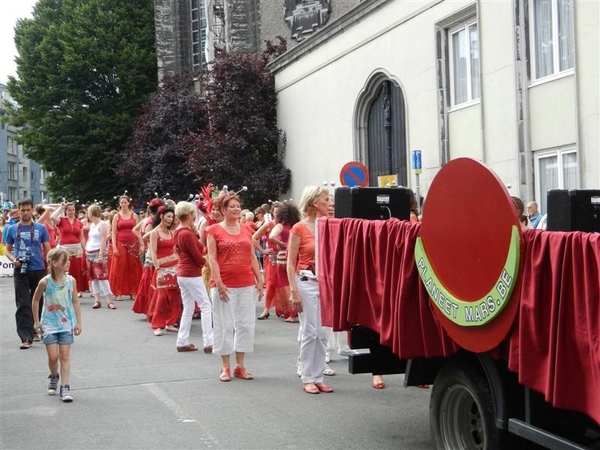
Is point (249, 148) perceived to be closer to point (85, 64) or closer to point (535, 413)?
point (85, 64)

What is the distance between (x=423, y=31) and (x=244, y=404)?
13.2 meters

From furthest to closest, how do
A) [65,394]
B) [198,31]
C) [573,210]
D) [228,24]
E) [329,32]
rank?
[198,31] < [228,24] < [329,32] < [65,394] < [573,210]

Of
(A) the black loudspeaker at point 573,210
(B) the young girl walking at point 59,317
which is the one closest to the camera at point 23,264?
(B) the young girl walking at point 59,317

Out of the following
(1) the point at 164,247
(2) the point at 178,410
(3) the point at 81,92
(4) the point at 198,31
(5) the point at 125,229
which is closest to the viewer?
(2) the point at 178,410

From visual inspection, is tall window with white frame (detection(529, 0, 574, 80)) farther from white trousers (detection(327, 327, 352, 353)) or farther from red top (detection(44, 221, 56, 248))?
red top (detection(44, 221, 56, 248))

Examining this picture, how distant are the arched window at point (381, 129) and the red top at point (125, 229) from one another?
6818 millimetres

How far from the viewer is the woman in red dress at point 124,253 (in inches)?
704

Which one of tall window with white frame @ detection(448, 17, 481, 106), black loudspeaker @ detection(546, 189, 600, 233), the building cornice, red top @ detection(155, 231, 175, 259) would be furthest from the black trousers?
the building cornice

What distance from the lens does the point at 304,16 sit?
3200cm

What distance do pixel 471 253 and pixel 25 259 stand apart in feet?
28.2

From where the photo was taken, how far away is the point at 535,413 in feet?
16.0

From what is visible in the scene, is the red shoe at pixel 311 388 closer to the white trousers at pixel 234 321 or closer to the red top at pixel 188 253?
the white trousers at pixel 234 321

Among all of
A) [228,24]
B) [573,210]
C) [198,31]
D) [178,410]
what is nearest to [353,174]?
[178,410]

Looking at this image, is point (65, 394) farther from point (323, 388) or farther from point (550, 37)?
point (550, 37)
